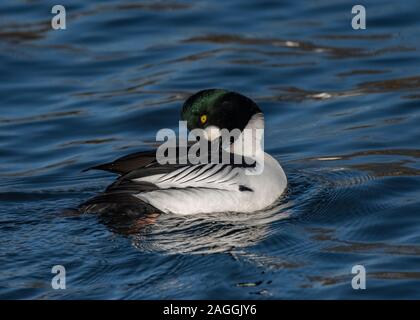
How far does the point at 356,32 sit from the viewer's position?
50.1 feet

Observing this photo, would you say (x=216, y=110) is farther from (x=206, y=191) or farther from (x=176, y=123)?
(x=176, y=123)

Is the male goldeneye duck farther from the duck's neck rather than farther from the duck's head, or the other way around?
the duck's neck

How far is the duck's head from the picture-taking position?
31.2 ft

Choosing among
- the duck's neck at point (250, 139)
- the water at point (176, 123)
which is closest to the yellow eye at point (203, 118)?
the duck's neck at point (250, 139)

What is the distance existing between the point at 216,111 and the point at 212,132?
22 centimetres

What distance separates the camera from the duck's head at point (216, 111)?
9.52 m

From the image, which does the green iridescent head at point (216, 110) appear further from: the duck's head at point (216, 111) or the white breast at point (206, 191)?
the white breast at point (206, 191)

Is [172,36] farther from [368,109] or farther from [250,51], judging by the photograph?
[368,109]

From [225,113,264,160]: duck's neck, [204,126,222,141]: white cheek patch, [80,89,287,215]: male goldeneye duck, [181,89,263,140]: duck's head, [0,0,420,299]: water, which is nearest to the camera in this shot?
[0,0,420,299]: water

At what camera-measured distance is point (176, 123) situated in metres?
12.6

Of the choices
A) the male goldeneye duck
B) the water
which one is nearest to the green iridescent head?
the male goldeneye duck

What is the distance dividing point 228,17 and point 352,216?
7513mm

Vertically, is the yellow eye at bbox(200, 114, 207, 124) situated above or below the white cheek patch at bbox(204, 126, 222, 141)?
above
